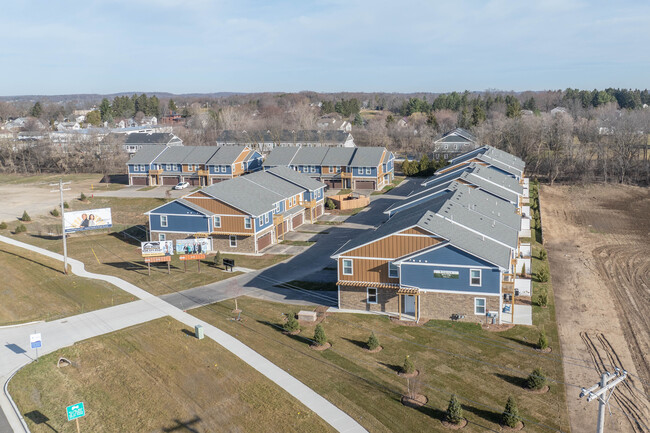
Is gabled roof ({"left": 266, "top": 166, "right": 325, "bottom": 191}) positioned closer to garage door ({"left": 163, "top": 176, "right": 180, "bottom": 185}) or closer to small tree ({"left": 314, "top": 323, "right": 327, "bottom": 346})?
garage door ({"left": 163, "top": 176, "right": 180, "bottom": 185})

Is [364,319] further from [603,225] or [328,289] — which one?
[603,225]

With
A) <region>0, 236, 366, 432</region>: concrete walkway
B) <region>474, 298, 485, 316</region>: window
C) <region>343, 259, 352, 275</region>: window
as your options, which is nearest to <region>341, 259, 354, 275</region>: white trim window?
<region>343, 259, 352, 275</region>: window

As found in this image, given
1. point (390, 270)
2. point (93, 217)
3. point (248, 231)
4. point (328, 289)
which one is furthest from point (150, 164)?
point (390, 270)

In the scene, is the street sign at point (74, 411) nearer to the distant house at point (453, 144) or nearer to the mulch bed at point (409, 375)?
the mulch bed at point (409, 375)

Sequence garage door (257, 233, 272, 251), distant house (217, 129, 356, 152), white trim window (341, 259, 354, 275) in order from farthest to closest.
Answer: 1. distant house (217, 129, 356, 152)
2. garage door (257, 233, 272, 251)
3. white trim window (341, 259, 354, 275)

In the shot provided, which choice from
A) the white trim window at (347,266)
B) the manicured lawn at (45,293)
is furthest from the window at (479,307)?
the manicured lawn at (45,293)

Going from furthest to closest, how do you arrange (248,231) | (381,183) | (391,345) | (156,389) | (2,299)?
(381,183) < (248,231) < (2,299) < (391,345) < (156,389)
